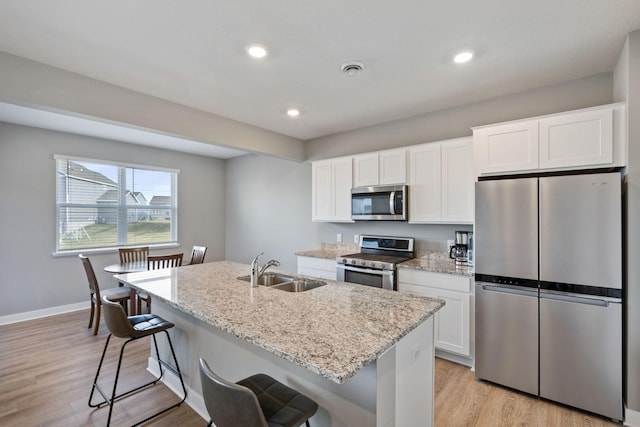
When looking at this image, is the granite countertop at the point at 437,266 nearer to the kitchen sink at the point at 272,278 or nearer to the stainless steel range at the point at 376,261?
the stainless steel range at the point at 376,261

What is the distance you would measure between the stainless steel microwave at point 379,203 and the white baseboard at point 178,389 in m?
2.51

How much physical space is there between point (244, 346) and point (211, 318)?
0.42 m

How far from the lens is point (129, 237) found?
5121mm

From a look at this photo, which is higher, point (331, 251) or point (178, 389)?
point (331, 251)

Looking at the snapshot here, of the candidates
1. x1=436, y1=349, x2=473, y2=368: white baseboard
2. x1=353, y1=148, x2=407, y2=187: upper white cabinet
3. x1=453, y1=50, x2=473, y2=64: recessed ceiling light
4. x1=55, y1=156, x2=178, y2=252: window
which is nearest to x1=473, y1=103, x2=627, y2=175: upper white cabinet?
x1=453, y1=50, x2=473, y2=64: recessed ceiling light

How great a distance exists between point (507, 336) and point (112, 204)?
18.5 ft

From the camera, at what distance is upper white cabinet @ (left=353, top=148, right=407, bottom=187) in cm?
349

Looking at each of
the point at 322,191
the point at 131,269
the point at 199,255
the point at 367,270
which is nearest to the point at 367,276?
the point at 367,270

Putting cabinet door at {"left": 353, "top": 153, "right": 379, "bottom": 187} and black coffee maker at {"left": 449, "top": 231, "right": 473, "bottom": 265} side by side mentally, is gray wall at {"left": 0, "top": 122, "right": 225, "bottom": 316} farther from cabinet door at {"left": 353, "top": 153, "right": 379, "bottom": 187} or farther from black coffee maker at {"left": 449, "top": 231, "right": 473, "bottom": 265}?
black coffee maker at {"left": 449, "top": 231, "right": 473, "bottom": 265}

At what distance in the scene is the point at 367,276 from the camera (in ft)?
11.0

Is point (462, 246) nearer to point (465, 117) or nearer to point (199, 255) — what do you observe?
point (465, 117)

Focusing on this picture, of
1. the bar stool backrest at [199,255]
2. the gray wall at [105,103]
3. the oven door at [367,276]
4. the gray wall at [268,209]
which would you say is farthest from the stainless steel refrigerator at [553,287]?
the bar stool backrest at [199,255]

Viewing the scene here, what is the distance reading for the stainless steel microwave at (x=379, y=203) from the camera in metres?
3.45

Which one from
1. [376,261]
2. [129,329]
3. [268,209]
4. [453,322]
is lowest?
[453,322]
